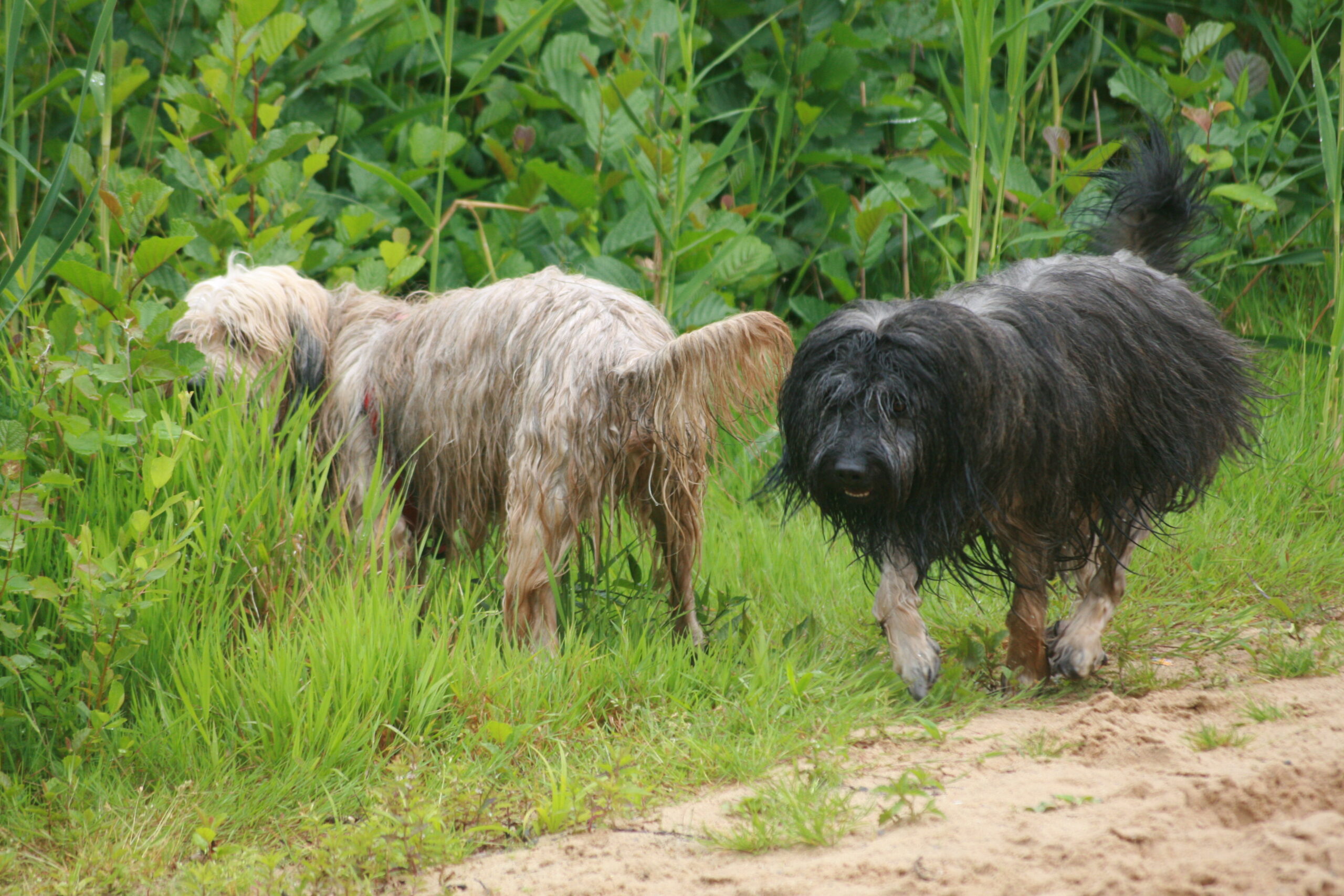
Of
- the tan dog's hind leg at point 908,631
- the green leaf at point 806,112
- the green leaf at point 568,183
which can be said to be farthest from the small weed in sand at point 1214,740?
the green leaf at point 806,112

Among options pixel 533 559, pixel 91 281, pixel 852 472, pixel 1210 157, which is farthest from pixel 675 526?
pixel 1210 157

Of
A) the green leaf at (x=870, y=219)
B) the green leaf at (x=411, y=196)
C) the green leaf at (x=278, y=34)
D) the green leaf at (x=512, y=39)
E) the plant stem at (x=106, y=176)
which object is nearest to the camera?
the plant stem at (x=106, y=176)

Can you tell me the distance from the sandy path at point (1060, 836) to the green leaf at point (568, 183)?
3247 mm

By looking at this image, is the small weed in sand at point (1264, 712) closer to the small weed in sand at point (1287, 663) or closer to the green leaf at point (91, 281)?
the small weed in sand at point (1287, 663)

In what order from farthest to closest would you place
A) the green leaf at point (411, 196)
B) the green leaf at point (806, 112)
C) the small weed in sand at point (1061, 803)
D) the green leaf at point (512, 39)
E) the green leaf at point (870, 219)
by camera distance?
the green leaf at point (806, 112), the green leaf at point (870, 219), the green leaf at point (411, 196), the green leaf at point (512, 39), the small weed in sand at point (1061, 803)

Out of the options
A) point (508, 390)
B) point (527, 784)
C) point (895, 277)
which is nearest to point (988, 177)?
point (895, 277)

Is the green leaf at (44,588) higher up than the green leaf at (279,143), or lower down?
lower down

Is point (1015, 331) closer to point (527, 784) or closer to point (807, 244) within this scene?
point (527, 784)

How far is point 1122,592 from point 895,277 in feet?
10.5

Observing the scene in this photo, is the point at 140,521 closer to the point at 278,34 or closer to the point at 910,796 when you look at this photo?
the point at 910,796

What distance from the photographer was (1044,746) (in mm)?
3258

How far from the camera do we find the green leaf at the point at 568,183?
18.5 ft

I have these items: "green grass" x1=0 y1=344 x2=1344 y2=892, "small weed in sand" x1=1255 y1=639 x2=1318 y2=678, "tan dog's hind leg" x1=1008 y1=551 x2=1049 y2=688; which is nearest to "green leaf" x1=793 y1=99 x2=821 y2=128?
"green grass" x1=0 y1=344 x2=1344 y2=892

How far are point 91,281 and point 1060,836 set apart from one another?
2.95 meters
